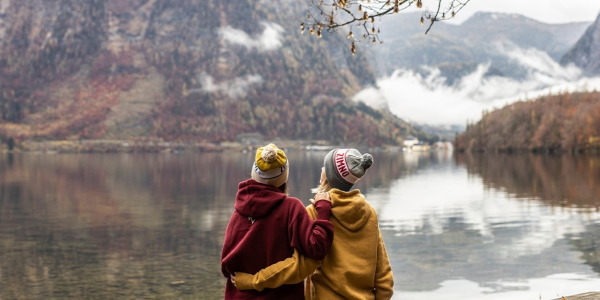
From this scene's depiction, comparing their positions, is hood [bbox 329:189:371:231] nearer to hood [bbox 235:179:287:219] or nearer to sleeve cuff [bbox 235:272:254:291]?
hood [bbox 235:179:287:219]

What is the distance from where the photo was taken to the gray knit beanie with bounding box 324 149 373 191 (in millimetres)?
7559

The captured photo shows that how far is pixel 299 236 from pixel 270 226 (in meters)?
0.37

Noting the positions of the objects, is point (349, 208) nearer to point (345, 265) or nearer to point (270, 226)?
point (345, 265)

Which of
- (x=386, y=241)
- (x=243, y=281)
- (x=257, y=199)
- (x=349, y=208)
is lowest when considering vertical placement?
(x=386, y=241)


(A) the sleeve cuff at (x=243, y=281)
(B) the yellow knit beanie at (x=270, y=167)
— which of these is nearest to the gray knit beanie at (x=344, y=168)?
(B) the yellow knit beanie at (x=270, y=167)

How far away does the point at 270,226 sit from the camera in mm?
7531

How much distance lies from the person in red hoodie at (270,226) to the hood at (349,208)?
10 cm

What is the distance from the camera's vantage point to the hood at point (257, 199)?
7.40 metres

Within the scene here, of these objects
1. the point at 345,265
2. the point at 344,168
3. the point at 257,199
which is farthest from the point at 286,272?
the point at 344,168

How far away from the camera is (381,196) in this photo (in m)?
57.7

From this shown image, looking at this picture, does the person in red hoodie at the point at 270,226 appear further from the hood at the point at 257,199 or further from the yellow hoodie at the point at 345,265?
the yellow hoodie at the point at 345,265

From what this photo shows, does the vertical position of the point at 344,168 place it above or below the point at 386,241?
above

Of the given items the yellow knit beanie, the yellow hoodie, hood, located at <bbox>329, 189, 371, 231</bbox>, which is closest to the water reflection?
the yellow hoodie

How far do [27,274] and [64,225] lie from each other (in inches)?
609
